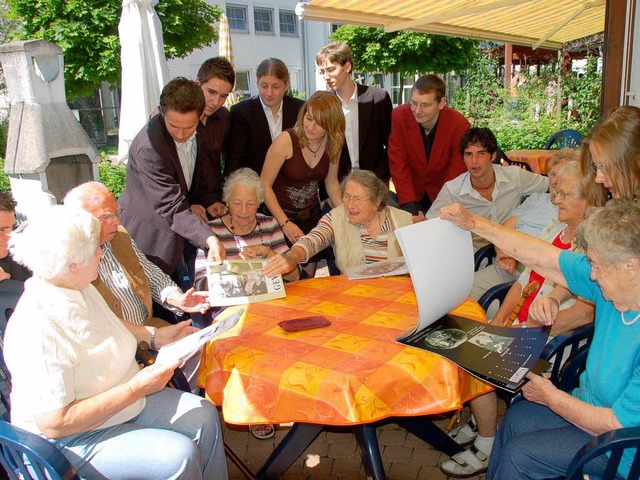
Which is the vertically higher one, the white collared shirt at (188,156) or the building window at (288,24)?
the building window at (288,24)

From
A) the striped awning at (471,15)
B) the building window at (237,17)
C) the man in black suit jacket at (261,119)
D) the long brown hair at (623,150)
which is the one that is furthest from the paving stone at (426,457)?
the building window at (237,17)

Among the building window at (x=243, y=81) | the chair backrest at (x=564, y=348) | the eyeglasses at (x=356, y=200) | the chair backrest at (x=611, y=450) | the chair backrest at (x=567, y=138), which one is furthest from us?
the building window at (x=243, y=81)

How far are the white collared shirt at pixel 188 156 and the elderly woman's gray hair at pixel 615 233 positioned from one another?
245 cm

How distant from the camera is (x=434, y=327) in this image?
2350 mm

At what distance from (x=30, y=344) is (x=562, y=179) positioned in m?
2.54

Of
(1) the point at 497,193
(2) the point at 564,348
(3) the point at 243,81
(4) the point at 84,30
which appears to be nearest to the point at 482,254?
(1) the point at 497,193

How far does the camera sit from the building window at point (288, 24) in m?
23.5

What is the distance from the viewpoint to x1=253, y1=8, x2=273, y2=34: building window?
74.9 ft

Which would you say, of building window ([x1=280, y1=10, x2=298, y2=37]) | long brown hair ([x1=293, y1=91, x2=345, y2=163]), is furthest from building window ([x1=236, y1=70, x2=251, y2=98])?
long brown hair ([x1=293, y1=91, x2=345, y2=163])

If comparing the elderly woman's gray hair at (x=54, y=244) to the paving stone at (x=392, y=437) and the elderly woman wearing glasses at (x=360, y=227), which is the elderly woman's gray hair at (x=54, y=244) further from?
the paving stone at (x=392, y=437)

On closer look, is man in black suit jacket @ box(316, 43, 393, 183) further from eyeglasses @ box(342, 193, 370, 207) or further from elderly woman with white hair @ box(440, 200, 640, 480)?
elderly woman with white hair @ box(440, 200, 640, 480)

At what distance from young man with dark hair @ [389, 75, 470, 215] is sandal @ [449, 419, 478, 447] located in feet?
6.25

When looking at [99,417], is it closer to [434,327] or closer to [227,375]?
[227,375]

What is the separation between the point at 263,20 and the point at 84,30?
38.7ft
